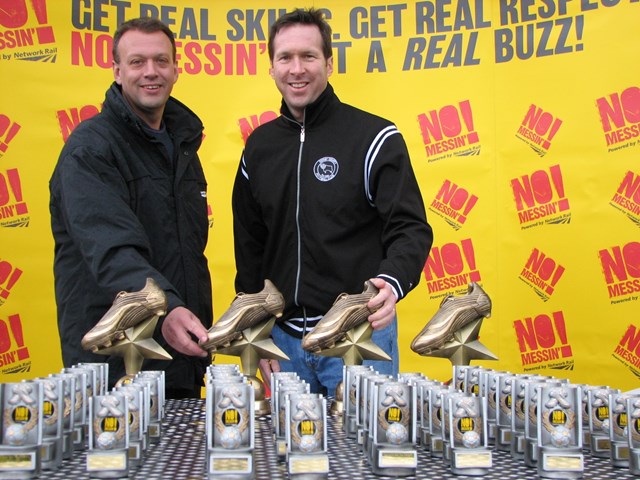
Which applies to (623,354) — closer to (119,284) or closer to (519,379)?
(519,379)

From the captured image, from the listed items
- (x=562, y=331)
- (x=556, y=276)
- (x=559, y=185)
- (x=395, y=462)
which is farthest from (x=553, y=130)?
(x=395, y=462)

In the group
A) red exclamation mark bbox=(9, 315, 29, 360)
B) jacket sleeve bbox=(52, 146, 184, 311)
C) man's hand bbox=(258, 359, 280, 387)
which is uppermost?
jacket sleeve bbox=(52, 146, 184, 311)

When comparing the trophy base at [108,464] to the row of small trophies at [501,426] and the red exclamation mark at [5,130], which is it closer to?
the row of small trophies at [501,426]

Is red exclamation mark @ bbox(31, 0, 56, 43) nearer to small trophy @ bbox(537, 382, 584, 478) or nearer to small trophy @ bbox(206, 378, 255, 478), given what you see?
small trophy @ bbox(206, 378, 255, 478)

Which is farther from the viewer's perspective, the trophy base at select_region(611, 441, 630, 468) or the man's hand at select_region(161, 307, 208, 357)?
the man's hand at select_region(161, 307, 208, 357)

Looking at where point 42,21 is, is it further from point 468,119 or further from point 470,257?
point 470,257

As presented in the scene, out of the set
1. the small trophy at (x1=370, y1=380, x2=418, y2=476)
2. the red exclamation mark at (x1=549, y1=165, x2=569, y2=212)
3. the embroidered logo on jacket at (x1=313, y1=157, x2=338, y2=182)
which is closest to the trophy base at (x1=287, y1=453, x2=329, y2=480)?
the small trophy at (x1=370, y1=380, x2=418, y2=476)

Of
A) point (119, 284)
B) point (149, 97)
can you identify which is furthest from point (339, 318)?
point (149, 97)

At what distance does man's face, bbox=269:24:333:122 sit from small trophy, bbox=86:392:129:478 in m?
1.34

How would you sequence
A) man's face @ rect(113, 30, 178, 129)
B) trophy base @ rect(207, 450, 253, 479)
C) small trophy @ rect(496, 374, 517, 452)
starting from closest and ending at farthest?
trophy base @ rect(207, 450, 253, 479), small trophy @ rect(496, 374, 517, 452), man's face @ rect(113, 30, 178, 129)

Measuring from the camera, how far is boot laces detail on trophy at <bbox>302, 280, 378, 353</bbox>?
1.98m

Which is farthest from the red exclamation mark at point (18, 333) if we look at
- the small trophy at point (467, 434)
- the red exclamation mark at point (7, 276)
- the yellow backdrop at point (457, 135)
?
the small trophy at point (467, 434)

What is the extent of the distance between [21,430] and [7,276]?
233cm

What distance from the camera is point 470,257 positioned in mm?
3963
